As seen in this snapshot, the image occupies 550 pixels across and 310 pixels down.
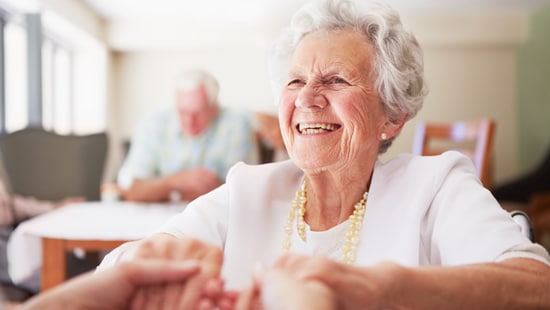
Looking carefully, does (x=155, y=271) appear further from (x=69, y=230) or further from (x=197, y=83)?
(x=197, y=83)

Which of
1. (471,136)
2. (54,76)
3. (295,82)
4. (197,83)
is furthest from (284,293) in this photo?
(54,76)

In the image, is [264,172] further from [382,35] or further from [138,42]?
[138,42]

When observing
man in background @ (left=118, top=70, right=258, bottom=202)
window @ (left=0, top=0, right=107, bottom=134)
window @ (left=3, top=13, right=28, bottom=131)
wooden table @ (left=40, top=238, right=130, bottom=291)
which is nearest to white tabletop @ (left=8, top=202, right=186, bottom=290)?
wooden table @ (left=40, top=238, right=130, bottom=291)

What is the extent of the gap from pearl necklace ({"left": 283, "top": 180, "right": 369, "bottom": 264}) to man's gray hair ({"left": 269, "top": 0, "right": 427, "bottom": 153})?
18 centimetres

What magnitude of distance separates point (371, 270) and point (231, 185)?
41 centimetres

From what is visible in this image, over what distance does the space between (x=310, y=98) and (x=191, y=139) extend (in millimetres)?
1712

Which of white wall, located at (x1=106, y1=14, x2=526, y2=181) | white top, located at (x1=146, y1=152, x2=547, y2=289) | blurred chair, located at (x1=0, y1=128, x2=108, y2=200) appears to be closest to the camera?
white top, located at (x1=146, y1=152, x2=547, y2=289)

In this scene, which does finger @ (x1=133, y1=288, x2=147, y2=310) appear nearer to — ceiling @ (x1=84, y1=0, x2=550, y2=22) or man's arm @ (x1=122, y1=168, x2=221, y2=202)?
man's arm @ (x1=122, y1=168, x2=221, y2=202)

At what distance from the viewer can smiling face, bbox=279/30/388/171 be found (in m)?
0.91

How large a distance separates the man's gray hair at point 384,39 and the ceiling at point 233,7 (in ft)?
15.0

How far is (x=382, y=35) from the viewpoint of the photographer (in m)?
0.89

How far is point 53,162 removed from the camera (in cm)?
316

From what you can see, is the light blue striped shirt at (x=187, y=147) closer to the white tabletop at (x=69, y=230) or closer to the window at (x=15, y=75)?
the white tabletop at (x=69, y=230)

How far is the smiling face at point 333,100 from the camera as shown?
0.91 meters
